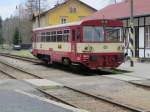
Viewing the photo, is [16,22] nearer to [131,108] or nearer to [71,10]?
[71,10]

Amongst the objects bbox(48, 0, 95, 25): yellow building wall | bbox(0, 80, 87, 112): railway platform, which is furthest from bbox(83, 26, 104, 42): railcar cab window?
bbox(48, 0, 95, 25): yellow building wall

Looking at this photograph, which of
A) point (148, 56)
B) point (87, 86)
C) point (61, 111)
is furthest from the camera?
point (148, 56)

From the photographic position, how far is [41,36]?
33031mm

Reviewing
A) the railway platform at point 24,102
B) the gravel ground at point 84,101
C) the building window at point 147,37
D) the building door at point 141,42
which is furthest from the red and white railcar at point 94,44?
the building door at point 141,42

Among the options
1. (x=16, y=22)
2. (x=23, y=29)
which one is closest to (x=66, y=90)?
(x=23, y=29)

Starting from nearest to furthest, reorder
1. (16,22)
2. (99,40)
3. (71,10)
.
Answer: (99,40) → (71,10) → (16,22)

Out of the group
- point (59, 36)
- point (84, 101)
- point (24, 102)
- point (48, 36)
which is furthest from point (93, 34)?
point (24, 102)

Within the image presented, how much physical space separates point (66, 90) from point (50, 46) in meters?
12.0

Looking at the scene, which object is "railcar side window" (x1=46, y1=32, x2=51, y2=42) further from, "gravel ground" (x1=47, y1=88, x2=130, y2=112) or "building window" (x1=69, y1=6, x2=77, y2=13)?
"building window" (x1=69, y1=6, x2=77, y2=13)

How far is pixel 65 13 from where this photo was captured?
84.5 metres

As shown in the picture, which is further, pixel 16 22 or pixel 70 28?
pixel 16 22

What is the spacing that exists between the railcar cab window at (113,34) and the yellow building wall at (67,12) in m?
56.2

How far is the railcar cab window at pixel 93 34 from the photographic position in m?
24.9

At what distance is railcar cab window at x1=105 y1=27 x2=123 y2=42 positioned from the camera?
25.5 metres
